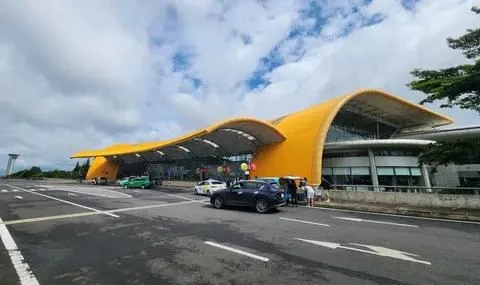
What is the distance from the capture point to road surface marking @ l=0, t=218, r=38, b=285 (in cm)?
572

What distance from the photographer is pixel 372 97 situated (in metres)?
37.6

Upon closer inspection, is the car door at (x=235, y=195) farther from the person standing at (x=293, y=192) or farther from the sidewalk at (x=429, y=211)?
the sidewalk at (x=429, y=211)

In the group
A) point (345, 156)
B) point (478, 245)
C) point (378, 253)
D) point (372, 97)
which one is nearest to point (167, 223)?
point (378, 253)

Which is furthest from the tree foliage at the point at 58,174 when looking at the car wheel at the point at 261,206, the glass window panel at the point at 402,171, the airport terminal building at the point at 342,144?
the car wheel at the point at 261,206

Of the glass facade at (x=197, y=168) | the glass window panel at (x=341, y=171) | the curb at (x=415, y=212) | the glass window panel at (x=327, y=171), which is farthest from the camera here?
the glass facade at (x=197, y=168)

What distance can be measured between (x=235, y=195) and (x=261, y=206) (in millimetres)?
1730

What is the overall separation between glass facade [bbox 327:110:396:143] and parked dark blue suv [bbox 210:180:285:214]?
24.4 metres

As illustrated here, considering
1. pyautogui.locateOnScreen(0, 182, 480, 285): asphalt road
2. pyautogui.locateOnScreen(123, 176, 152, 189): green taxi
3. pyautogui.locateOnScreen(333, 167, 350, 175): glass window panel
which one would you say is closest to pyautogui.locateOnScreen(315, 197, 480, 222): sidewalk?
pyautogui.locateOnScreen(0, 182, 480, 285): asphalt road

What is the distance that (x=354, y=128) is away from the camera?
45.0m

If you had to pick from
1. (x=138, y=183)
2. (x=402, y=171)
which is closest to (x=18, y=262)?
(x=402, y=171)

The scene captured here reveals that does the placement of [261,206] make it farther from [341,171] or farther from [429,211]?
[341,171]

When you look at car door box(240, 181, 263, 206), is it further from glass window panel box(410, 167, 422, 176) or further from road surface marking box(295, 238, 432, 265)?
glass window panel box(410, 167, 422, 176)

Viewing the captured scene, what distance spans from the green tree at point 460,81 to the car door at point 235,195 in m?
10.9

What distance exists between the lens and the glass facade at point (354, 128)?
135ft
